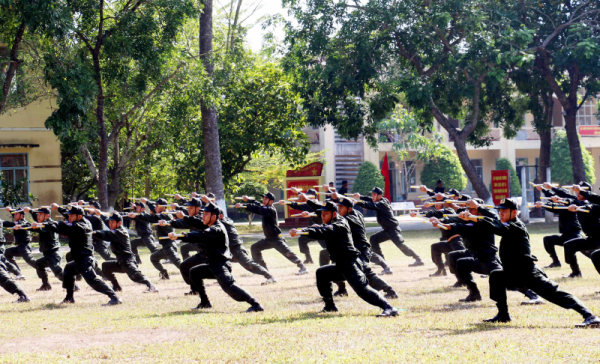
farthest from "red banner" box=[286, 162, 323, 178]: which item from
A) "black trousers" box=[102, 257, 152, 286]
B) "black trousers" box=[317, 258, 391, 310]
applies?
"black trousers" box=[317, 258, 391, 310]

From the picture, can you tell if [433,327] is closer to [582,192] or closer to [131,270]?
[582,192]

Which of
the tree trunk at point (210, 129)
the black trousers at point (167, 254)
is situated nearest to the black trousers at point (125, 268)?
the black trousers at point (167, 254)

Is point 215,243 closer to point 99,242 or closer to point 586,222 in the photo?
point 586,222

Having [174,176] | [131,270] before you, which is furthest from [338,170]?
A: [131,270]

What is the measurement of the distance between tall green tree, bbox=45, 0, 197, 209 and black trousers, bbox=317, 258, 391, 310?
35.6ft

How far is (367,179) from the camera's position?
1534 inches

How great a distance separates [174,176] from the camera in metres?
31.4

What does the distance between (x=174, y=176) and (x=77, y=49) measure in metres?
11.3

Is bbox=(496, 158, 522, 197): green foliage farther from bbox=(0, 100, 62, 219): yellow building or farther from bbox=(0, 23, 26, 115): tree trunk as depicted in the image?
bbox=(0, 23, 26, 115): tree trunk

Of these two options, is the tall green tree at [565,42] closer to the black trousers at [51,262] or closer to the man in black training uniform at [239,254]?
the man in black training uniform at [239,254]

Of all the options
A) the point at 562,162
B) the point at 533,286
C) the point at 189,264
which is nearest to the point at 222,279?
the point at 189,264

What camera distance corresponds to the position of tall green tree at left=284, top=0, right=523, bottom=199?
23.6 meters

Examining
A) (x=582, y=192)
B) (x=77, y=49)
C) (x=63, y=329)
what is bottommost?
(x=63, y=329)

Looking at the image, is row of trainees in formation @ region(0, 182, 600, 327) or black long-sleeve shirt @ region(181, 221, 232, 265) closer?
row of trainees in formation @ region(0, 182, 600, 327)
